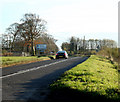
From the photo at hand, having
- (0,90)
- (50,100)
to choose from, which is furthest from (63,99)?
(0,90)

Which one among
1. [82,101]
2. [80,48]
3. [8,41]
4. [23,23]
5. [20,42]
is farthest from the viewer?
[80,48]

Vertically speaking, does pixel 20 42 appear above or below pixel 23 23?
below

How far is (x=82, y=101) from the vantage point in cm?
555

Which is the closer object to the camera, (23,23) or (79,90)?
(79,90)

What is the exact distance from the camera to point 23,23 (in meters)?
48.1

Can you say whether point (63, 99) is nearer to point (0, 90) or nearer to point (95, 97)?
point (95, 97)

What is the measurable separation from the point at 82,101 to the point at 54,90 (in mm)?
1526

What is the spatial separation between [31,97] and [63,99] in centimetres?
107

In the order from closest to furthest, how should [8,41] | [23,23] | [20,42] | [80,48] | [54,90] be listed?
[54,90], [23,23], [20,42], [8,41], [80,48]

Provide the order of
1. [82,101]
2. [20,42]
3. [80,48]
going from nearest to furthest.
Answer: [82,101] < [20,42] < [80,48]

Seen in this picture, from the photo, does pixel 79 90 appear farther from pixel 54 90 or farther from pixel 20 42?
pixel 20 42

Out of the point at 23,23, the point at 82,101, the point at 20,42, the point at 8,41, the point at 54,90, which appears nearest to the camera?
the point at 82,101

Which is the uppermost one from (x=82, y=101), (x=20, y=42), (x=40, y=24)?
(x=40, y=24)

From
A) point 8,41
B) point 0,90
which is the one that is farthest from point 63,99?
point 8,41
